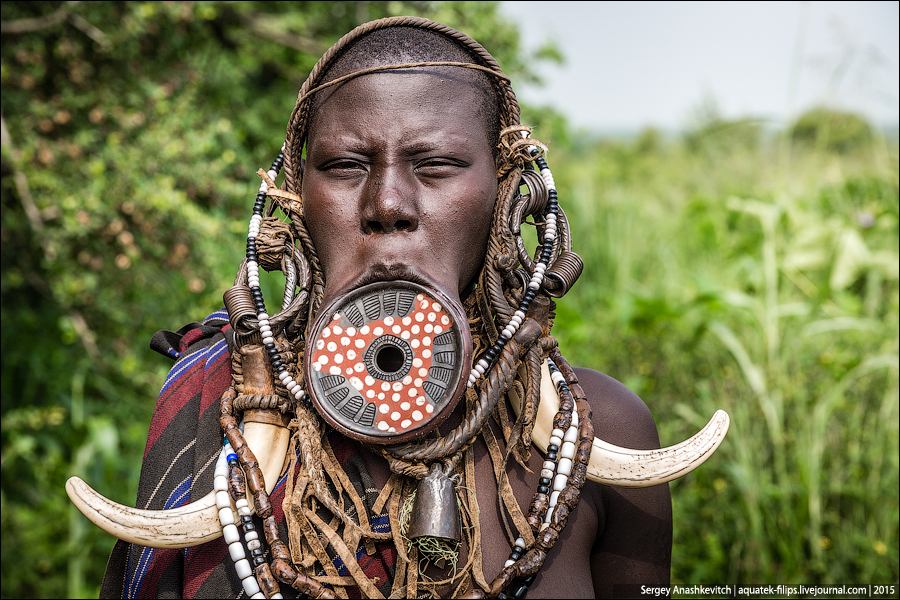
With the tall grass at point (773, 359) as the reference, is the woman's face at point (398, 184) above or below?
above

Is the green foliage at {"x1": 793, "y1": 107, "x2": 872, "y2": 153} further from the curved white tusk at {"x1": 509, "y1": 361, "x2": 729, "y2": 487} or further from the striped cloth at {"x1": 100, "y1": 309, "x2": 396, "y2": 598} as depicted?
the striped cloth at {"x1": 100, "y1": 309, "x2": 396, "y2": 598}

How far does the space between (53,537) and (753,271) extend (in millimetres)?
4228

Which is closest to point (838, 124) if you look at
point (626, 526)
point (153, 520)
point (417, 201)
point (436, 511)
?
point (626, 526)

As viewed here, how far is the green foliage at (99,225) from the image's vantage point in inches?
135

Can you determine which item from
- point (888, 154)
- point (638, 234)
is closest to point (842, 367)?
point (888, 154)

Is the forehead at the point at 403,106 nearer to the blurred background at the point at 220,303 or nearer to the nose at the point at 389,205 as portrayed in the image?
the nose at the point at 389,205

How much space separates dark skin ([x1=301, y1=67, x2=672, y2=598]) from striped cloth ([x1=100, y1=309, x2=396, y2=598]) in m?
0.12

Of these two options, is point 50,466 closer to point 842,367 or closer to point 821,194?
point 842,367

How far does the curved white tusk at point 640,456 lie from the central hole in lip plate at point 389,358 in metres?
0.30

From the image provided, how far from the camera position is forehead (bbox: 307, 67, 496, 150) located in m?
1.43

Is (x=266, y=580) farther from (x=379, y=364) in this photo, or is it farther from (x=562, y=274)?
(x=562, y=274)

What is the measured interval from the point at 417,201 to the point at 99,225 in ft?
8.70

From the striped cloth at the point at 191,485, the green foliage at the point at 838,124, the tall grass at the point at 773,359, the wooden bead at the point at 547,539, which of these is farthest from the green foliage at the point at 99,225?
the wooden bead at the point at 547,539

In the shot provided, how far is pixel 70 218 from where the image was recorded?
10.7 feet
